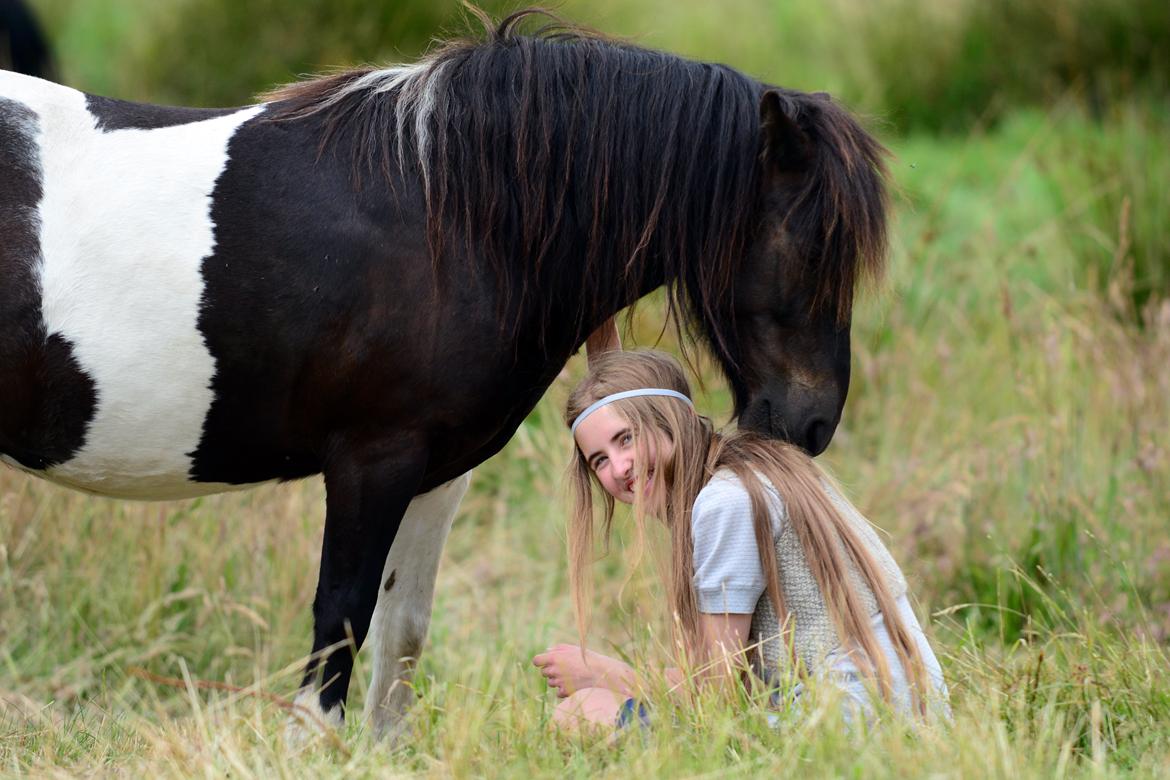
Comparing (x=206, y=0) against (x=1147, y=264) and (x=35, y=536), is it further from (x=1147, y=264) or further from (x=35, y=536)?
(x=1147, y=264)

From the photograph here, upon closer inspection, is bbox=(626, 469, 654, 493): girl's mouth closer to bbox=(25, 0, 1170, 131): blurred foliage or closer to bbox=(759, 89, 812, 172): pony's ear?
bbox=(759, 89, 812, 172): pony's ear

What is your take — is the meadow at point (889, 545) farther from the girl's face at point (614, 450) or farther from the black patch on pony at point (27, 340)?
the black patch on pony at point (27, 340)

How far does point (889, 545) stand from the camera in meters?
4.13

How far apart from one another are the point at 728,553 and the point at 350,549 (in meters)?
0.72

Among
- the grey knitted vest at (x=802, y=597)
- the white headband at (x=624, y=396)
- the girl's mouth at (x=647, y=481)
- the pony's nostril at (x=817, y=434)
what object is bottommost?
the grey knitted vest at (x=802, y=597)

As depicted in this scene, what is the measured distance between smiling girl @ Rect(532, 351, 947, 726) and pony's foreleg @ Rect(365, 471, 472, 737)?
43 centimetres

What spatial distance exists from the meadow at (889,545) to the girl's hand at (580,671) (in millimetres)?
55

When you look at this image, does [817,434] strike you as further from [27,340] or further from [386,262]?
[27,340]

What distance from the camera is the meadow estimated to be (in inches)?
87.7

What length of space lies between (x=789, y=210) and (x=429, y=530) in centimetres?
106

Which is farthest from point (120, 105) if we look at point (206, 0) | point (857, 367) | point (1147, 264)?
point (206, 0)

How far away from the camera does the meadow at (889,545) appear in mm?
2229

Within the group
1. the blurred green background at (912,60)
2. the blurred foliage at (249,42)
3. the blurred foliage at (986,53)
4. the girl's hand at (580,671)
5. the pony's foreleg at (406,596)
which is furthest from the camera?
the blurred foliage at (986,53)

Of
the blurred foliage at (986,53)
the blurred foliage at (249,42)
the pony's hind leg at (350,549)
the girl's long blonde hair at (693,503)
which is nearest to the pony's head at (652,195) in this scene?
the girl's long blonde hair at (693,503)
